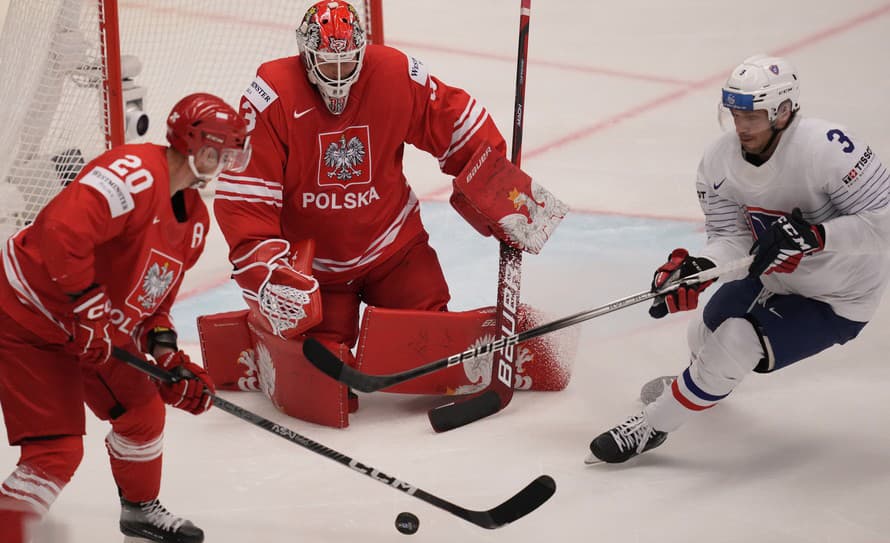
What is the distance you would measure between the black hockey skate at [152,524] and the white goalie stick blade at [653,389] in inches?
53.4

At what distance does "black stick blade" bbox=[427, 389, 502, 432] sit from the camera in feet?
10.2

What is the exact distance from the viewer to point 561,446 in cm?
303

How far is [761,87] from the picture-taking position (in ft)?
8.66

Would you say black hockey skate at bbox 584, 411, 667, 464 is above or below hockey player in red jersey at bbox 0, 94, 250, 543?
below

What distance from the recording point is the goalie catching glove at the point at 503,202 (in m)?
3.22

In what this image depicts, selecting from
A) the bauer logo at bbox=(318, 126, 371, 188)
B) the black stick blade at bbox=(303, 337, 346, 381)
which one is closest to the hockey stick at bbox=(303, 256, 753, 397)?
the black stick blade at bbox=(303, 337, 346, 381)

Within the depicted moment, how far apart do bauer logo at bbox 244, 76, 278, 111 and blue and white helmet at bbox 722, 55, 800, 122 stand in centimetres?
114

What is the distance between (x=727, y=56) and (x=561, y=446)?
137 inches

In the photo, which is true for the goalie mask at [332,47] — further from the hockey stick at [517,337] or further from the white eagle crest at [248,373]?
the white eagle crest at [248,373]

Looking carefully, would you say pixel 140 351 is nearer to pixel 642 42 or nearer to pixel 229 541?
pixel 229 541

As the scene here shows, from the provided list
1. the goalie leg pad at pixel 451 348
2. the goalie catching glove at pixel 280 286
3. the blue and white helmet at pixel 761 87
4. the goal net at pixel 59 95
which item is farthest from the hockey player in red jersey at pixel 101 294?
the goal net at pixel 59 95

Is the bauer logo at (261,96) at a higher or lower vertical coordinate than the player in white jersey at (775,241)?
higher

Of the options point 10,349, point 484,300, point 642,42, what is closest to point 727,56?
point 642,42

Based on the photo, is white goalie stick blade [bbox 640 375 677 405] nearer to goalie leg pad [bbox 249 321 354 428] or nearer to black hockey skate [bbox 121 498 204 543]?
goalie leg pad [bbox 249 321 354 428]
